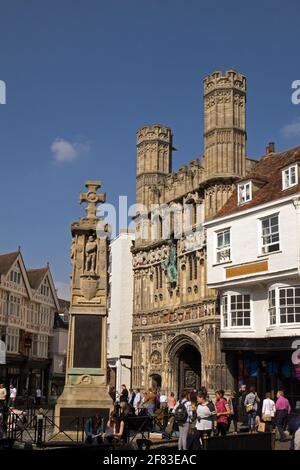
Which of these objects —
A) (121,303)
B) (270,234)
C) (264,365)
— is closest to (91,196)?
(270,234)

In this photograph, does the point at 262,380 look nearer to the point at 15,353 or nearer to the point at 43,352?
the point at 15,353

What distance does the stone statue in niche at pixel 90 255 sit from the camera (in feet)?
60.7

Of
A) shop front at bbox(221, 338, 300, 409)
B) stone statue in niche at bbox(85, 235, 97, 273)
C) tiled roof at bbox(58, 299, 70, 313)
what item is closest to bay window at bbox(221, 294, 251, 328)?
shop front at bbox(221, 338, 300, 409)

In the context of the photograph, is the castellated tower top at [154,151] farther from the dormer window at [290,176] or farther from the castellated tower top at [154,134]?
the dormer window at [290,176]

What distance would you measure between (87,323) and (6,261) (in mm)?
37848

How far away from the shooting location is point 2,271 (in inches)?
2084

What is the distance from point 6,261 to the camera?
54.2 metres

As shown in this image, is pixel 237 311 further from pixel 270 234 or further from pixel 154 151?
pixel 154 151

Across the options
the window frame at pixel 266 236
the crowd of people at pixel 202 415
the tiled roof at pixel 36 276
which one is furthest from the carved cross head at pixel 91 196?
the tiled roof at pixel 36 276

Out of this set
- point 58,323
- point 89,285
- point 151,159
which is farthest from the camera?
point 58,323

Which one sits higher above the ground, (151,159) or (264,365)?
(151,159)

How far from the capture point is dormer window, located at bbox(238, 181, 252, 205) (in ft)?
103

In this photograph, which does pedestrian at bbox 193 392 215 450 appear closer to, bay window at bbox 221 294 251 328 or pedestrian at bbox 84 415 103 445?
pedestrian at bbox 84 415 103 445
